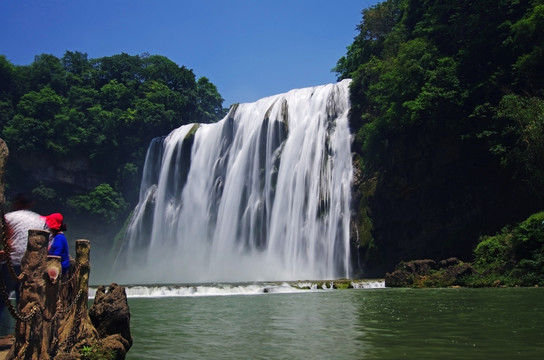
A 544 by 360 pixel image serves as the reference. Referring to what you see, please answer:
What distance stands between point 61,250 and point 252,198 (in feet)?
94.7

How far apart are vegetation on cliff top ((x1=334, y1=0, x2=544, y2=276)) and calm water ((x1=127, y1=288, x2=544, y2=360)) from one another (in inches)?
486

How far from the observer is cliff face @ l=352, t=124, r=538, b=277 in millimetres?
26656

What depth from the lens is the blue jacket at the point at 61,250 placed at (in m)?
6.66

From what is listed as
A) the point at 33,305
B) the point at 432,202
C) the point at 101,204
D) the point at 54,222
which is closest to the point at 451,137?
the point at 432,202

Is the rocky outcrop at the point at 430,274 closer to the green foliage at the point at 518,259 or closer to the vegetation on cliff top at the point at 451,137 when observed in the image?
the green foliage at the point at 518,259

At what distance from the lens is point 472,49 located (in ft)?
92.0

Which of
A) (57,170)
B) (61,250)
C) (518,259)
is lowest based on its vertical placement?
(61,250)

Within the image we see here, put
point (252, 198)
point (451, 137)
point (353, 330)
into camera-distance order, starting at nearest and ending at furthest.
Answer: point (353, 330) < point (451, 137) < point (252, 198)

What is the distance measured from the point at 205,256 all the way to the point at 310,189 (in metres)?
9.49

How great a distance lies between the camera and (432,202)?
28.1m

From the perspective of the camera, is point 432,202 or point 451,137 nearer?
point 451,137

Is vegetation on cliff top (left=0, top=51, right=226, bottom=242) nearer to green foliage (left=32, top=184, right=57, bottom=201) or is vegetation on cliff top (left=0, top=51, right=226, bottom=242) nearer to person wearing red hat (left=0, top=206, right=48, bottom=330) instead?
green foliage (left=32, top=184, right=57, bottom=201)

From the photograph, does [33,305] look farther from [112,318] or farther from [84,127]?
[84,127]

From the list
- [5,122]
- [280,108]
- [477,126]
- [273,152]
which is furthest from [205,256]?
[5,122]
